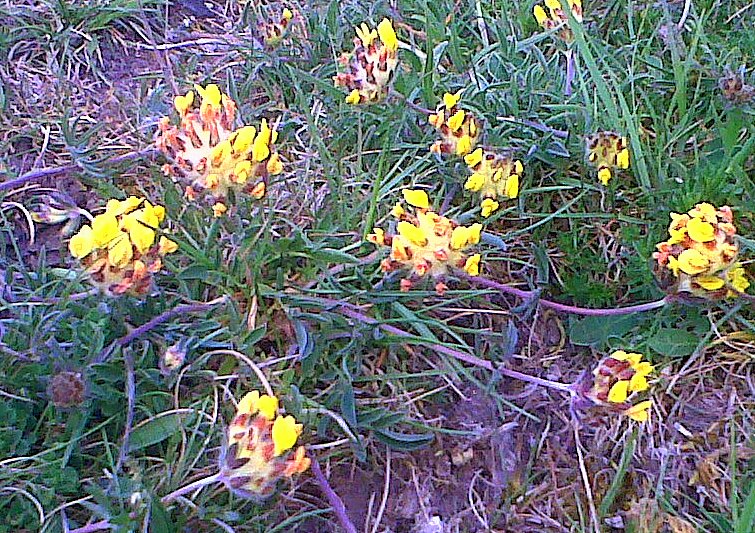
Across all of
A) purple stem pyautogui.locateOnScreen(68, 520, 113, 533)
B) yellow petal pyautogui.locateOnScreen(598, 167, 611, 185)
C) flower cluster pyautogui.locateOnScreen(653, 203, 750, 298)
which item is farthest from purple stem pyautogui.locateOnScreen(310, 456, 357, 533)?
yellow petal pyautogui.locateOnScreen(598, 167, 611, 185)

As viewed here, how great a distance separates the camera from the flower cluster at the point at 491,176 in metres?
1.49

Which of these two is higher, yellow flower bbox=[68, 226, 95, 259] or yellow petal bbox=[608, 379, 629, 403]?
yellow flower bbox=[68, 226, 95, 259]

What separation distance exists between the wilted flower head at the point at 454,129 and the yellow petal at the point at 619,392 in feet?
1.60

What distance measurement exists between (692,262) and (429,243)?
0.39 m

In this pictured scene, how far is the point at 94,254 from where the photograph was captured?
1.23 metres

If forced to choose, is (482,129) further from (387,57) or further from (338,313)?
(338,313)

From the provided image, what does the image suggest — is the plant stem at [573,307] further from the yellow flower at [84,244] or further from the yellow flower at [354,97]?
the yellow flower at [84,244]

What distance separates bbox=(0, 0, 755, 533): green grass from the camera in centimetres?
128

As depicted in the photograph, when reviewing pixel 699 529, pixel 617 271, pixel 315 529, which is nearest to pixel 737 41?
pixel 617 271

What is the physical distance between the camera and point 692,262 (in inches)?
52.4

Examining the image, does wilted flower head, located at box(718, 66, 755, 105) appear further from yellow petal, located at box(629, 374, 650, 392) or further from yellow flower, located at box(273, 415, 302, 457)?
Answer: yellow flower, located at box(273, 415, 302, 457)

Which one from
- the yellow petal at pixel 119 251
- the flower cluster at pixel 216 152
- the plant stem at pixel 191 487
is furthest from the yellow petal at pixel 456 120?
the plant stem at pixel 191 487

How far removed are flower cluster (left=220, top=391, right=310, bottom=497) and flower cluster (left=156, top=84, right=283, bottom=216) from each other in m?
0.32

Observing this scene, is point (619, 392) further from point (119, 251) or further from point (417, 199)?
point (119, 251)
